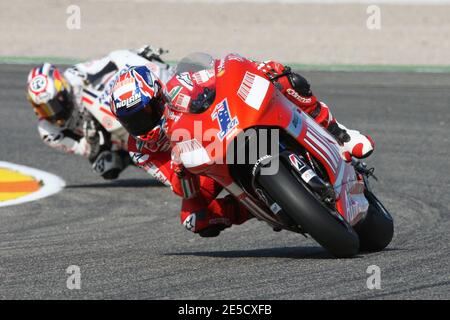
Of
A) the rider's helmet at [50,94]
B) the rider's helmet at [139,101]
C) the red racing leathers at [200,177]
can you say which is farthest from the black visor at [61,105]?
the rider's helmet at [139,101]

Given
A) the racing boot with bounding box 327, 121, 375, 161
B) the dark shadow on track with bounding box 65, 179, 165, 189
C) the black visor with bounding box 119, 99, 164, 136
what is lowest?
the dark shadow on track with bounding box 65, 179, 165, 189

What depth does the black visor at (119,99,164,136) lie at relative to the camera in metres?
6.77

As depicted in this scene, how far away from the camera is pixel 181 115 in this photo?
6508 mm

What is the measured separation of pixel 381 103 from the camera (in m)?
15.6

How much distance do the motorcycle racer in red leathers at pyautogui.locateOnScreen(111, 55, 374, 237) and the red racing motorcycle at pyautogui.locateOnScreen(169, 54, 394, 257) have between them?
111 mm

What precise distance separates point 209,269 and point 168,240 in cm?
196

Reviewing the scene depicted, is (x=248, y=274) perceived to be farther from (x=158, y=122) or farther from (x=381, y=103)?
(x=381, y=103)

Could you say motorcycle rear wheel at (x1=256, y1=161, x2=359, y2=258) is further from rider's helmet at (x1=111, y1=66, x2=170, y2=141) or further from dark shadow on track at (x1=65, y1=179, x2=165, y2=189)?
dark shadow on track at (x1=65, y1=179, x2=165, y2=189)

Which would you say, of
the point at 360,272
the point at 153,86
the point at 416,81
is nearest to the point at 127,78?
the point at 153,86

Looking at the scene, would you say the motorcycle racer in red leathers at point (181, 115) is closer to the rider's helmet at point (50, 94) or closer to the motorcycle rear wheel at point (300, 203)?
the motorcycle rear wheel at point (300, 203)

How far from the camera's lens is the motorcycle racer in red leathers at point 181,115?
657 centimetres

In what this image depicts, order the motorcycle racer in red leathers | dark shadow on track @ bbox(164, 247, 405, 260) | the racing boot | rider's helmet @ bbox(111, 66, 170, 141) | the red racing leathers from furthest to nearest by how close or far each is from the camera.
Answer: dark shadow on track @ bbox(164, 247, 405, 260) < the racing boot < the red racing leathers < rider's helmet @ bbox(111, 66, 170, 141) < the motorcycle racer in red leathers

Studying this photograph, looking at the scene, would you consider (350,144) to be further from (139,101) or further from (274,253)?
(139,101)

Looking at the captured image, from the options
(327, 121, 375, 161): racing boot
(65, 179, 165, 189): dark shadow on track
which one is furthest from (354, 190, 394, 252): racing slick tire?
(65, 179, 165, 189): dark shadow on track
